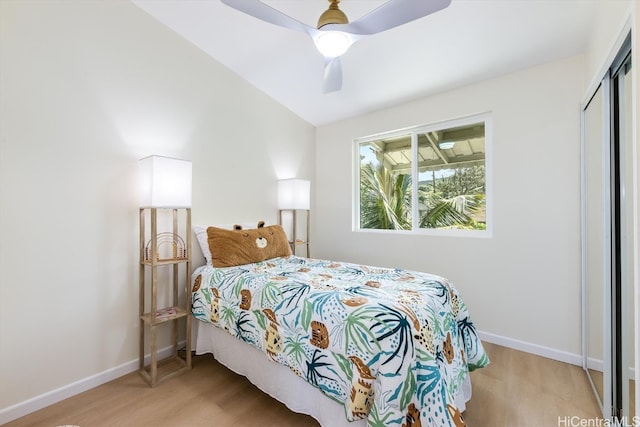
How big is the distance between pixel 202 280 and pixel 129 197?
0.83 metres

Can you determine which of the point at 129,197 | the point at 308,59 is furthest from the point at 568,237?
the point at 129,197

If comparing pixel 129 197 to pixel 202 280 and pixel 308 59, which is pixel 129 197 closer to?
A: pixel 202 280

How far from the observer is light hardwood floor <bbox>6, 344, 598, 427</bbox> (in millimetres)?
1604

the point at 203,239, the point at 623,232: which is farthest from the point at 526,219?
the point at 203,239

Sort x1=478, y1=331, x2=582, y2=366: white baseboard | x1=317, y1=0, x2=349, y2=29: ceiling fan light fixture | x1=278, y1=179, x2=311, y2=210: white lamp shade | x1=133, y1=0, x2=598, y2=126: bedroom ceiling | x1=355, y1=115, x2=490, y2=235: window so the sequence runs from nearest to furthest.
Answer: x1=317, y1=0, x2=349, y2=29: ceiling fan light fixture → x1=133, y1=0, x2=598, y2=126: bedroom ceiling → x1=478, y1=331, x2=582, y2=366: white baseboard → x1=355, y1=115, x2=490, y2=235: window → x1=278, y1=179, x2=311, y2=210: white lamp shade

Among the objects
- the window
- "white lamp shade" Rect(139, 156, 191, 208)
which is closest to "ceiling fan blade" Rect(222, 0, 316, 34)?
"white lamp shade" Rect(139, 156, 191, 208)

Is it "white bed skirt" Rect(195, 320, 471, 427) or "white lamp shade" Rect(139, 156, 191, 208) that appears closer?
"white bed skirt" Rect(195, 320, 471, 427)

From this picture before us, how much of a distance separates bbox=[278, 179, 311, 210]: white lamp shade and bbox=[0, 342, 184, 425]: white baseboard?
1898mm

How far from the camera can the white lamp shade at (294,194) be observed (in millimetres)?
3230

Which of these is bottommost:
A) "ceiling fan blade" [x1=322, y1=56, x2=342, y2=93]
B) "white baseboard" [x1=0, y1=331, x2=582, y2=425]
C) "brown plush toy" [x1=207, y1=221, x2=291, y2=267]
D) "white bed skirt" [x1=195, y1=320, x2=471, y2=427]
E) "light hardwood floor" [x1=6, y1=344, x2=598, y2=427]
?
"light hardwood floor" [x1=6, y1=344, x2=598, y2=427]

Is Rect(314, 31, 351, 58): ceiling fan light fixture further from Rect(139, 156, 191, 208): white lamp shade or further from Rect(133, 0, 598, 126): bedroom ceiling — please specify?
Rect(139, 156, 191, 208): white lamp shade

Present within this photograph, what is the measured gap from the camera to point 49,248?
176 cm

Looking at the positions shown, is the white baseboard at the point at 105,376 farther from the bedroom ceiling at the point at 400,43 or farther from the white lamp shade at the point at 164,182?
the bedroom ceiling at the point at 400,43

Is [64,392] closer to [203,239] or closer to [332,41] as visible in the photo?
[203,239]
